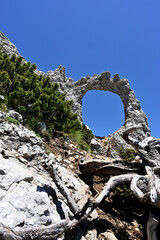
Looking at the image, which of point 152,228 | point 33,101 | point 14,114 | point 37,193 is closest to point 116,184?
point 152,228

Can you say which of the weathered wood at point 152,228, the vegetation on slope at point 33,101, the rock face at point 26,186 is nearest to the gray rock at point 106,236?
the weathered wood at point 152,228

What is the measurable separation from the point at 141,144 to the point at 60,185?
329cm

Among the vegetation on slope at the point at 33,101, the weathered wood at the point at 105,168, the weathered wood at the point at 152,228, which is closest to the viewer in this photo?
the weathered wood at the point at 152,228

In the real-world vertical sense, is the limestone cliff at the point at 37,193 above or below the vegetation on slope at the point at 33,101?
below

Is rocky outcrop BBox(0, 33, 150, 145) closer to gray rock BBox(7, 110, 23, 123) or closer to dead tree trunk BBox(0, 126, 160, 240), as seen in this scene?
gray rock BBox(7, 110, 23, 123)

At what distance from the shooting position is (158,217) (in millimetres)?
3361

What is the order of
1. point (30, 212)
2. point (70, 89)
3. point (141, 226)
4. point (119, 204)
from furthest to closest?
1. point (70, 89)
2. point (119, 204)
3. point (141, 226)
4. point (30, 212)

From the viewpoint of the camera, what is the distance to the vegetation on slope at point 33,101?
6723 mm

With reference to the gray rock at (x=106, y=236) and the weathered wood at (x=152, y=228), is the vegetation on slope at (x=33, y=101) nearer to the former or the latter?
the gray rock at (x=106, y=236)

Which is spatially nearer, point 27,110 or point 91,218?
point 91,218

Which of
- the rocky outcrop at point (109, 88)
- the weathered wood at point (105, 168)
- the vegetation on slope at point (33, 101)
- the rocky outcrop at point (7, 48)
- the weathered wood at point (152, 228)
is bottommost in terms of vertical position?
the weathered wood at point (152, 228)

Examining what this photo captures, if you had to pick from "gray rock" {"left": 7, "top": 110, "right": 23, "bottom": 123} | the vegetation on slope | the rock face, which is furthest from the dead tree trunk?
the vegetation on slope

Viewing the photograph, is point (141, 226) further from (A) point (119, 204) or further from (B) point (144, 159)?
(B) point (144, 159)

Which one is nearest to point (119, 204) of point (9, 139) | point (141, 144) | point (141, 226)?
point (141, 226)
